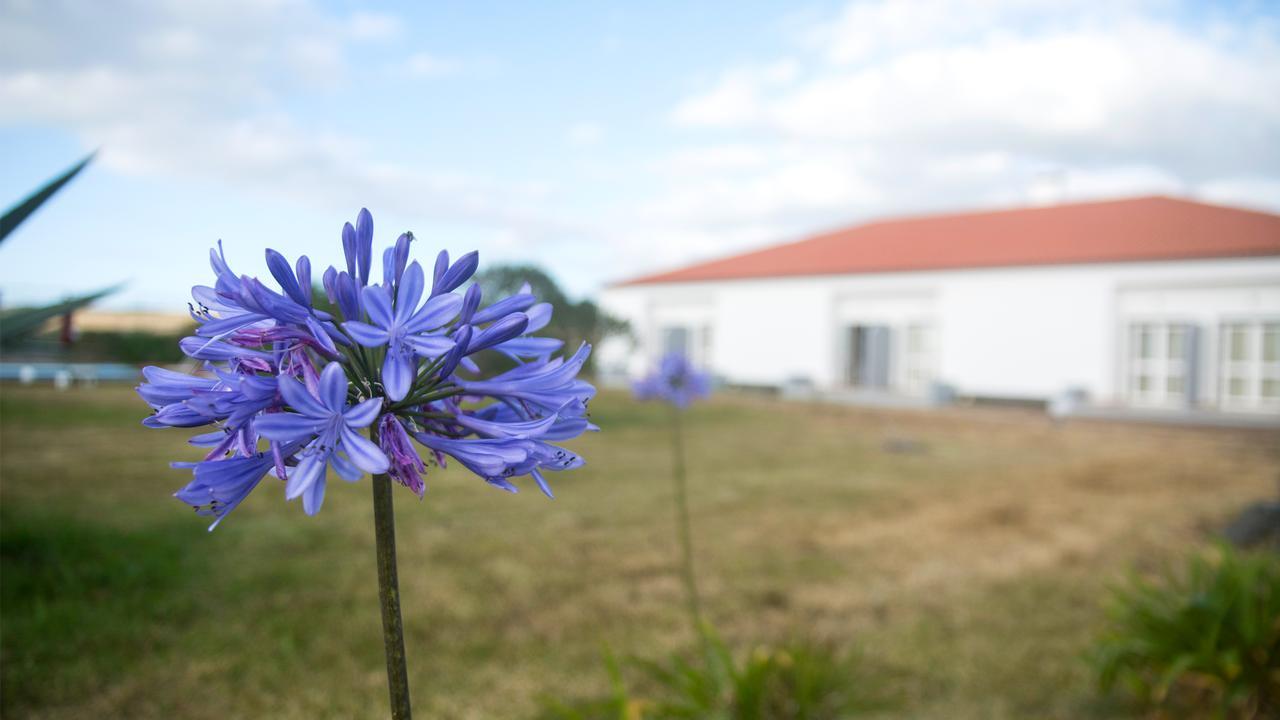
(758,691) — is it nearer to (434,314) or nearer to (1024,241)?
(434,314)

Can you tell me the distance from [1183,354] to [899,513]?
1517 centimetres

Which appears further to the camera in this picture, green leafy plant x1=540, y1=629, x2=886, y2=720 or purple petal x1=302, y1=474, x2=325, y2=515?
green leafy plant x1=540, y1=629, x2=886, y2=720

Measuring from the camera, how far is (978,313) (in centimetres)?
2277

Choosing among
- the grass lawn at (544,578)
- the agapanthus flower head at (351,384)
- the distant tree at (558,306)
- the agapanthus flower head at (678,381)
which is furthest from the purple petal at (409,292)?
the distant tree at (558,306)

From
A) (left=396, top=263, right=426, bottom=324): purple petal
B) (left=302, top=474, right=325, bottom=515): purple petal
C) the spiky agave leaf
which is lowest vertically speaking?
(left=302, top=474, right=325, bottom=515): purple petal

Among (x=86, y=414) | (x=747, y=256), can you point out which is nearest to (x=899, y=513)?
(x=86, y=414)

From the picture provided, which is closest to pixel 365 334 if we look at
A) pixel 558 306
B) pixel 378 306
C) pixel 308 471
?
pixel 378 306

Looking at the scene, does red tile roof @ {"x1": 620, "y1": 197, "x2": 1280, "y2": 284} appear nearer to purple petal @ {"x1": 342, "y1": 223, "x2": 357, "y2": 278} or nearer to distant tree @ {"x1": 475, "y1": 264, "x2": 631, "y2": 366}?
distant tree @ {"x1": 475, "y1": 264, "x2": 631, "y2": 366}

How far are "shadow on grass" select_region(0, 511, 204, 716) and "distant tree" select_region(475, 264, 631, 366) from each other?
3.88 metres

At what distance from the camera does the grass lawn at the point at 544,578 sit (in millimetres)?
3910

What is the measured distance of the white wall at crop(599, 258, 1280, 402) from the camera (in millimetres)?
20094

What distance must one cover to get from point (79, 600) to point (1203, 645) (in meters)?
5.06

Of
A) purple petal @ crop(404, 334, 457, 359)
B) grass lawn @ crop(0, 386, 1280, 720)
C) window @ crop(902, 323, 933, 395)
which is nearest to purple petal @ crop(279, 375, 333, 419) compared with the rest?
purple petal @ crop(404, 334, 457, 359)

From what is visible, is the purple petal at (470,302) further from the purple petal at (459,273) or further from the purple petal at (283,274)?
the purple petal at (283,274)
